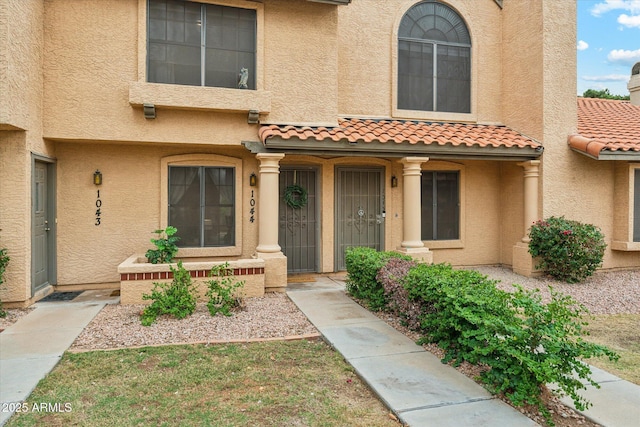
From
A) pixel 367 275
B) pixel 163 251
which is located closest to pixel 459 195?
pixel 367 275

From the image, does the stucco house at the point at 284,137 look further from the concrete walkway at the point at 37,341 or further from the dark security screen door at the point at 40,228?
the concrete walkway at the point at 37,341

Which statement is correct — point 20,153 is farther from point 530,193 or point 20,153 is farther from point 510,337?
point 530,193

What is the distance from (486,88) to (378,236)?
4813 mm

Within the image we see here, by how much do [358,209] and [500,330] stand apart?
626 cm

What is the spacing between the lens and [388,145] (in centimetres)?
855

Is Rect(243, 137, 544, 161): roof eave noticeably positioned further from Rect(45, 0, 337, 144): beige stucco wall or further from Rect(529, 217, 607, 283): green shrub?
Rect(529, 217, 607, 283): green shrub

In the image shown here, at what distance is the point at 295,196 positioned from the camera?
31.1ft

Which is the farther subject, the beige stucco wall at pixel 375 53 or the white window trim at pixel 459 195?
the white window trim at pixel 459 195

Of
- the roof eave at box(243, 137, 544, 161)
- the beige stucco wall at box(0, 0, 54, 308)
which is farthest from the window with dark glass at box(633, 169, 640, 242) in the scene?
the beige stucco wall at box(0, 0, 54, 308)

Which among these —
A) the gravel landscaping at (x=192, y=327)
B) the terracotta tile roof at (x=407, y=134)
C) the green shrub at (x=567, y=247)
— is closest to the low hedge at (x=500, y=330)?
the gravel landscaping at (x=192, y=327)

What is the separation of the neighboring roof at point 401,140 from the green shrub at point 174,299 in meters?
2.79

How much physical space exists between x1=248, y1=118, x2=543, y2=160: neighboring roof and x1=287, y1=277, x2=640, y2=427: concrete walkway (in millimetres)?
3625

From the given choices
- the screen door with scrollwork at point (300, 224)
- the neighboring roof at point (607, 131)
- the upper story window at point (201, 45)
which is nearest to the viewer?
the upper story window at point (201, 45)

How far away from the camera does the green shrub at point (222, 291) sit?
649 centimetres
